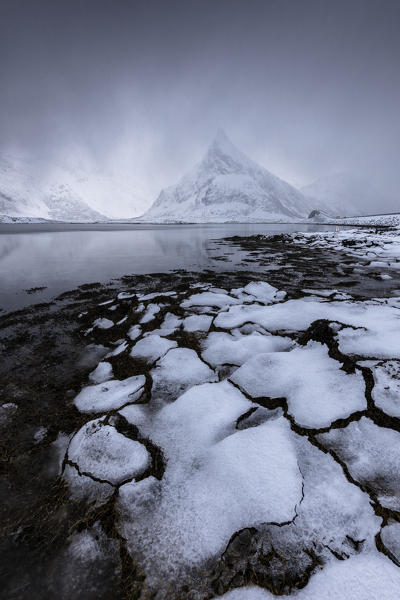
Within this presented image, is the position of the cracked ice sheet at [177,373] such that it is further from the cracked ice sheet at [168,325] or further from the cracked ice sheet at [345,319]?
the cracked ice sheet at [345,319]

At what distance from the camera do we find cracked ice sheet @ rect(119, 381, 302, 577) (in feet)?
5.06

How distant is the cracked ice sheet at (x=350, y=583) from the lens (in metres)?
1.27

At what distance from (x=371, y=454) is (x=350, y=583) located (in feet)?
2.88

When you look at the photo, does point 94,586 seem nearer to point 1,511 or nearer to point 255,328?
point 1,511

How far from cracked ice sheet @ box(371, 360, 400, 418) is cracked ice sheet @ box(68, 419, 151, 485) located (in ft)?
6.97

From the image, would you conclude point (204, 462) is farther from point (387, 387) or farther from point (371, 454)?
point (387, 387)

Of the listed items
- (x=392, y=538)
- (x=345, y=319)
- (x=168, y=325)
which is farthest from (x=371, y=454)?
(x=168, y=325)

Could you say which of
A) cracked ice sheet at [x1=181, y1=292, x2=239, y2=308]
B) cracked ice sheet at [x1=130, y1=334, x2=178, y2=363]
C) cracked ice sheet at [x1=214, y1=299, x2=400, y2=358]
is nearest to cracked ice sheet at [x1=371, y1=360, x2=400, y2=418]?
cracked ice sheet at [x1=214, y1=299, x2=400, y2=358]

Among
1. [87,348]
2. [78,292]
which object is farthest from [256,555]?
[78,292]

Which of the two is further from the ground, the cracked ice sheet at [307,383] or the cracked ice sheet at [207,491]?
the cracked ice sheet at [307,383]

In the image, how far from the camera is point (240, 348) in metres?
3.46

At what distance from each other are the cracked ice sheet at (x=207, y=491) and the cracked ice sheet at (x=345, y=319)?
161 cm

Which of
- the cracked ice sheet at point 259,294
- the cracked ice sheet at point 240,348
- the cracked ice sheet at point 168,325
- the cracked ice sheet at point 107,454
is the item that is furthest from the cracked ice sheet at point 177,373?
the cracked ice sheet at point 259,294

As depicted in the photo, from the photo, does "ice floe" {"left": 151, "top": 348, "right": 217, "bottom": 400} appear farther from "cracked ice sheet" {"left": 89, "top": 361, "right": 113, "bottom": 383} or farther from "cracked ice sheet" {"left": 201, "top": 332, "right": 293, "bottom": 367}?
"cracked ice sheet" {"left": 89, "top": 361, "right": 113, "bottom": 383}
